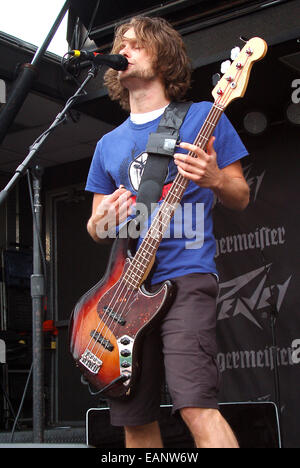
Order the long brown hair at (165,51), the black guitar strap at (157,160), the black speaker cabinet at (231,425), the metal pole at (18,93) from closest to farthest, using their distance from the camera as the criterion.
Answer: the black guitar strap at (157,160) < the long brown hair at (165,51) < the metal pole at (18,93) < the black speaker cabinet at (231,425)

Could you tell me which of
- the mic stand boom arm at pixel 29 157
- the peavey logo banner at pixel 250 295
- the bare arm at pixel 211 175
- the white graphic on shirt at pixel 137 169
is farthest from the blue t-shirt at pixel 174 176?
the peavey logo banner at pixel 250 295

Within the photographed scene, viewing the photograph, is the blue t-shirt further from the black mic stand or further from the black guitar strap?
the black mic stand

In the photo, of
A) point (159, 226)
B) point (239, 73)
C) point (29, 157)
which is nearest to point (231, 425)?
point (159, 226)

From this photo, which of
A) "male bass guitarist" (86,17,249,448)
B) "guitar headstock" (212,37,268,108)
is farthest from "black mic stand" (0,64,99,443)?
"guitar headstock" (212,37,268,108)

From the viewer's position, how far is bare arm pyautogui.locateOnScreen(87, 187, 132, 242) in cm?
221

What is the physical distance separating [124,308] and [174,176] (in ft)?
1.75

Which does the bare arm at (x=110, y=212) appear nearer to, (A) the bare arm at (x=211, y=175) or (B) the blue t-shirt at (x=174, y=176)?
(B) the blue t-shirt at (x=174, y=176)

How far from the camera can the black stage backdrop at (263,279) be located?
484 cm

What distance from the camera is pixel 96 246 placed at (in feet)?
21.9

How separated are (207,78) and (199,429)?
10.0ft

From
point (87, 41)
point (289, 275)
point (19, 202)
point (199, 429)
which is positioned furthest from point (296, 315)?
point (19, 202)

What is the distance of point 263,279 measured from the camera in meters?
5.02

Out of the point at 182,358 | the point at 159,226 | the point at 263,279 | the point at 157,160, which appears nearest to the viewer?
the point at 182,358

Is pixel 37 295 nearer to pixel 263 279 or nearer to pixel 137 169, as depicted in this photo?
pixel 137 169
